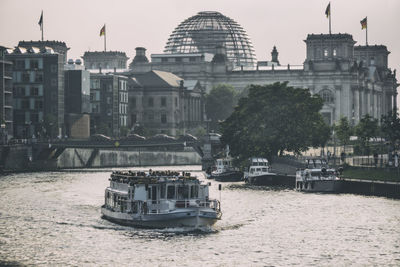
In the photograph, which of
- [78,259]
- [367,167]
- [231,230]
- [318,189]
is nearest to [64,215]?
[231,230]

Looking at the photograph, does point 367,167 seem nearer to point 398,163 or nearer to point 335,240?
point 398,163

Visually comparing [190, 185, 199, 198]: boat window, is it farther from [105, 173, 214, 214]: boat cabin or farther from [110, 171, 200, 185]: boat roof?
[110, 171, 200, 185]: boat roof

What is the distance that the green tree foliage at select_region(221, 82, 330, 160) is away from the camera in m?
165

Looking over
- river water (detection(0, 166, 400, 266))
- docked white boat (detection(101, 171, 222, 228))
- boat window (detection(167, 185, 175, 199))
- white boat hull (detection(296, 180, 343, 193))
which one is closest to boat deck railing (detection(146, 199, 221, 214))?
docked white boat (detection(101, 171, 222, 228))

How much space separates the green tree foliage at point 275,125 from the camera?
541 ft

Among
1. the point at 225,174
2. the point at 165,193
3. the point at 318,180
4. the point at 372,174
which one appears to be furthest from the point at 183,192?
the point at 225,174

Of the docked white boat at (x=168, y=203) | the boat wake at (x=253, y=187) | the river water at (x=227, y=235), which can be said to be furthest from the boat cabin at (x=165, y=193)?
the boat wake at (x=253, y=187)

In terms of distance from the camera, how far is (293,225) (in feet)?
344

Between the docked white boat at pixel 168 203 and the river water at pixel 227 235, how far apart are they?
1118mm

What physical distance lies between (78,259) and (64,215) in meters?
27.8

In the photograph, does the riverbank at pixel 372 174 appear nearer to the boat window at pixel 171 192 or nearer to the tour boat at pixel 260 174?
the tour boat at pixel 260 174

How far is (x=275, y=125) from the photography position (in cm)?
16488

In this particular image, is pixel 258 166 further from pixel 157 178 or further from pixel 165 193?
pixel 165 193

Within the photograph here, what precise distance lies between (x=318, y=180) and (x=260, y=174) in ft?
56.2
